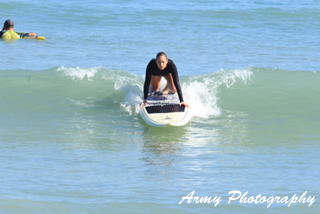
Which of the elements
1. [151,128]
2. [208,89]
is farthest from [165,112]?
[208,89]

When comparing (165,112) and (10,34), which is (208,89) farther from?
(10,34)

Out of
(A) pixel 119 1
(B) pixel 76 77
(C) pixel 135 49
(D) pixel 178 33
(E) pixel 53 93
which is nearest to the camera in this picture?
(E) pixel 53 93

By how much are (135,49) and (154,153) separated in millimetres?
10307

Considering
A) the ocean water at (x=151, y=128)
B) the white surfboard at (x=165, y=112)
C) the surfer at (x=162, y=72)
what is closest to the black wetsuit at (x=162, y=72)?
the surfer at (x=162, y=72)

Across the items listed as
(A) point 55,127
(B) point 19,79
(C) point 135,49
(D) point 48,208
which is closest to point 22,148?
(A) point 55,127

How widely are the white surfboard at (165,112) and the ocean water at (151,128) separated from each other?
17 centimetres

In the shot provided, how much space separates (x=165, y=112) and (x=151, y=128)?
0.38 metres

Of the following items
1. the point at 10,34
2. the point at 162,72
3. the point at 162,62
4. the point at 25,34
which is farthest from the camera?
the point at 25,34

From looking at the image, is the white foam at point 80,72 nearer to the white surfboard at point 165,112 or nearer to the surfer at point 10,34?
the white surfboard at point 165,112

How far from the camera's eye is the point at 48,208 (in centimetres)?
793

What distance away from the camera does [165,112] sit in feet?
40.2

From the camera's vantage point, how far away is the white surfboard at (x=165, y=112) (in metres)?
12.1

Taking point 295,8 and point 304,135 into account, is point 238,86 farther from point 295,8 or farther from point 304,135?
point 295,8

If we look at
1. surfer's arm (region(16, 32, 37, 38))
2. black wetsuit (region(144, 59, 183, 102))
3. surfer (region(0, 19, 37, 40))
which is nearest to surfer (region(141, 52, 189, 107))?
black wetsuit (region(144, 59, 183, 102))
